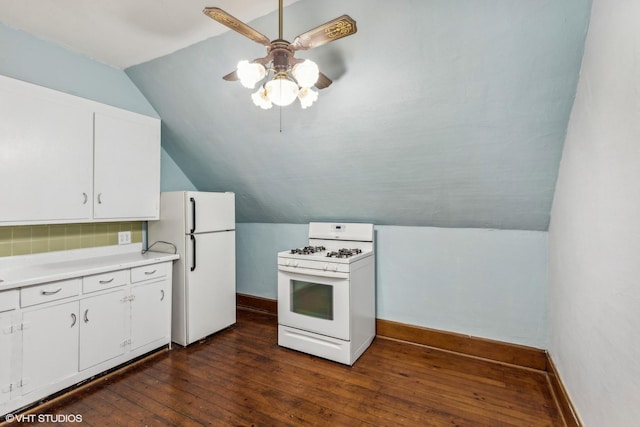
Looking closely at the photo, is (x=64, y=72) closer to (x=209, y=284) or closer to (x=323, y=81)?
(x=209, y=284)

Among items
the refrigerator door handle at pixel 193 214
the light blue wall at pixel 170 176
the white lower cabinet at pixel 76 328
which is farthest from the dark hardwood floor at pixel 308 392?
the light blue wall at pixel 170 176

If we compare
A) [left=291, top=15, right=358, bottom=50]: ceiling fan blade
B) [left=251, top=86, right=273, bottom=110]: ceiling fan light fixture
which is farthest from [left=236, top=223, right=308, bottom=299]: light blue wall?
[left=291, top=15, right=358, bottom=50]: ceiling fan blade

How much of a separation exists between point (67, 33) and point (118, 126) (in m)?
0.73

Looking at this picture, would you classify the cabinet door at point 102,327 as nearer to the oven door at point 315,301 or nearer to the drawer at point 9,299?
the drawer at point 9,299

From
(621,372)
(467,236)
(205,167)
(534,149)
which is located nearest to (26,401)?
(205,167)

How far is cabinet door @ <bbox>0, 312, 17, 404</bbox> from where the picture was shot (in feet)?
6.40

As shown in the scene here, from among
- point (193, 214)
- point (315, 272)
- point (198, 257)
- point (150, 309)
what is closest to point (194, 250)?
point (198, 257)

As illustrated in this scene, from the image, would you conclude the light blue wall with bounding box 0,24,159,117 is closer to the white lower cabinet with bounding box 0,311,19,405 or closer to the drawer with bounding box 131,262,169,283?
the drawer with bounding box 131,262,169,283

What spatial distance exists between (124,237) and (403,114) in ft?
9.49

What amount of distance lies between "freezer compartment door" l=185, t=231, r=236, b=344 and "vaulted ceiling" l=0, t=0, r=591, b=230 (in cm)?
78

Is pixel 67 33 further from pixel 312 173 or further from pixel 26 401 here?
pixel 26 401

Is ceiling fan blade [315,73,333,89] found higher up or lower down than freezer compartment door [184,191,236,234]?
higher up

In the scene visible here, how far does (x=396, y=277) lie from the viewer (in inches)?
127

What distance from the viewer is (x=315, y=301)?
2891 millimetres
